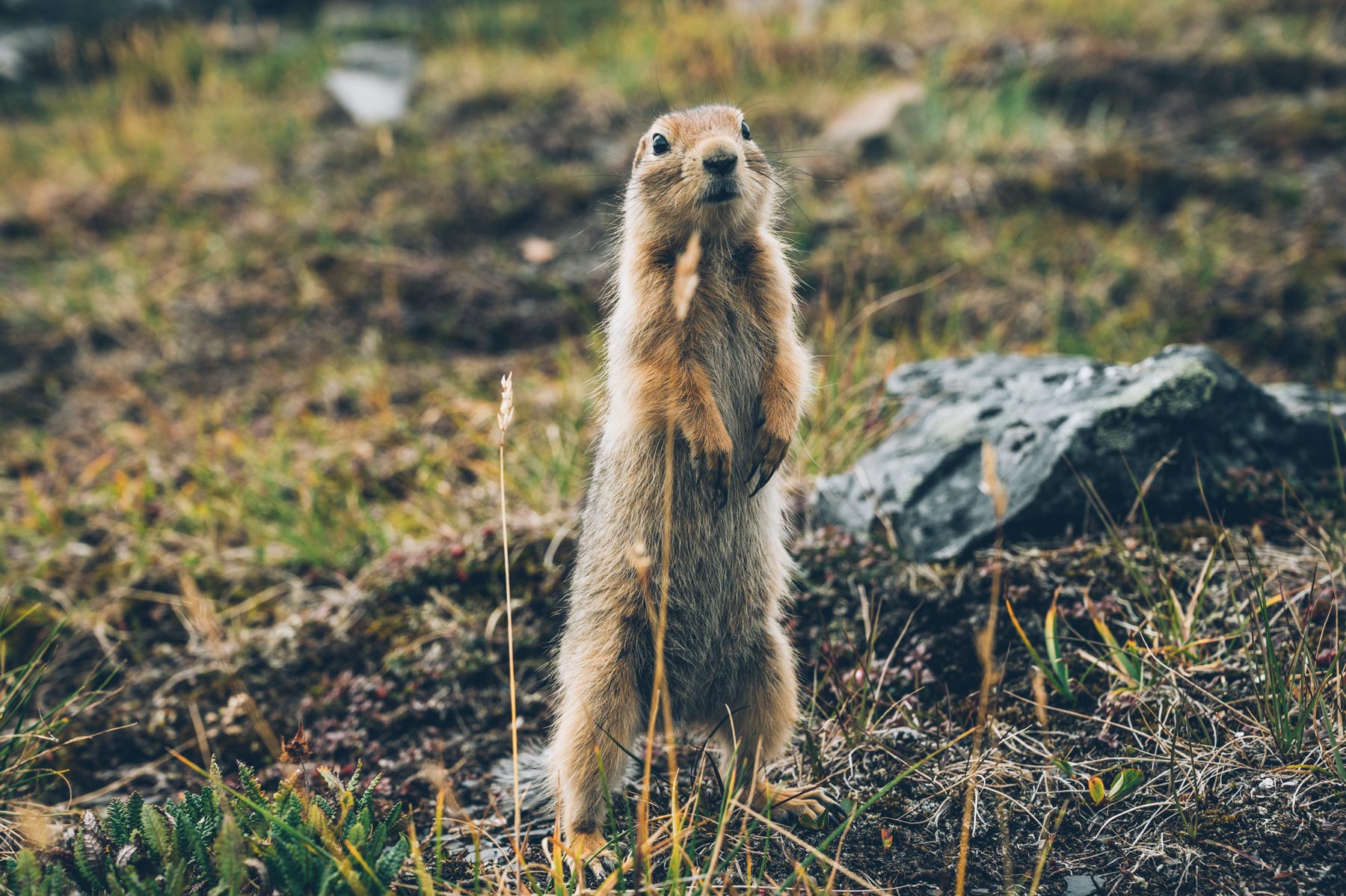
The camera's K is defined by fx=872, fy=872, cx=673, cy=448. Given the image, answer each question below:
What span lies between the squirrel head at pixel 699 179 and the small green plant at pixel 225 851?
1.80 meters

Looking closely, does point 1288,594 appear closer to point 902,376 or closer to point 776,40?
point 902,376

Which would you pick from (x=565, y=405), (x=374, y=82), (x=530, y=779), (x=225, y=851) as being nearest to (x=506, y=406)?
(x=225, y=851)

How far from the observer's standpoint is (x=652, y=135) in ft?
9.39

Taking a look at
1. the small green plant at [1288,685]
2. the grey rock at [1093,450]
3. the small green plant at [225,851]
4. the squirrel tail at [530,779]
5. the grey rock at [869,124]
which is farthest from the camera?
the grey rock at [869,124]

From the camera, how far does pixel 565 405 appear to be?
184 inches

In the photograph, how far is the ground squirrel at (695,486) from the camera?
257cm

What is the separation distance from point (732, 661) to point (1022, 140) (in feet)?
18.0

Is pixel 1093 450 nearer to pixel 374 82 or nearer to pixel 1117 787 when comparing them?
pixel 1117 787

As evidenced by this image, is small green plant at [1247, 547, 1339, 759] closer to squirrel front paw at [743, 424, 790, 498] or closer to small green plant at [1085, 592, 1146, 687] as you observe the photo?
small green plant at [1085, 592, 1146, 687]

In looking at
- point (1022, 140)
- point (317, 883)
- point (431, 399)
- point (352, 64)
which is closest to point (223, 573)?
point (431, 399)

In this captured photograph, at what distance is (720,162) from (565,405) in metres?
2.36

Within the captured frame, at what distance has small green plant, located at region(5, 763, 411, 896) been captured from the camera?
1.98 m

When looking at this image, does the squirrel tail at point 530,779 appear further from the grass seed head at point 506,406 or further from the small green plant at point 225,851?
the grass seed head at point 506,406

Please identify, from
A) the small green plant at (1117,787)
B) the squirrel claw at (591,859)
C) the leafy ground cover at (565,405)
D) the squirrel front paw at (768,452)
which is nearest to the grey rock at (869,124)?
the leafy ground cover at (565,405)
